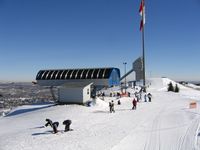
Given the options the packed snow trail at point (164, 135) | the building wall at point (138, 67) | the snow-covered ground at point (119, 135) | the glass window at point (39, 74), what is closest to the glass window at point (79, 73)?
the glass window at point (39, 74)

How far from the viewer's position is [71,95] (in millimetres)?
32531

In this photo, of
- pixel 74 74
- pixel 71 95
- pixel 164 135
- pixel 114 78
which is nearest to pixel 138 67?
pixel 114 78

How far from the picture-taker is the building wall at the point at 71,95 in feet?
105

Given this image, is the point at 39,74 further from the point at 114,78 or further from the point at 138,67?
the point at 138,67

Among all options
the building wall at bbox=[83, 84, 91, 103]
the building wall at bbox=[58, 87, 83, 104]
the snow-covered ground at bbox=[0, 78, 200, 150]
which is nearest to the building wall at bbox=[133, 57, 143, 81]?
the building wall at bbox=[83, 84, 91, 103]

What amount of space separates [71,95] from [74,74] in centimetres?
628

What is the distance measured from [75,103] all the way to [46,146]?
17.6 m

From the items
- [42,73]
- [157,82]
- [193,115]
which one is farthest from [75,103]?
[157,82]

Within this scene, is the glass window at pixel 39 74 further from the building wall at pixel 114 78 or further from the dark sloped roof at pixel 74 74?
the building wall at pixel 114 78

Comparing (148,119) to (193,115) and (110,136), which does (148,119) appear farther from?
(110,136)

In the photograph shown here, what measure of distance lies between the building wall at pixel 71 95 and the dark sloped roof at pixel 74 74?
4.89 m

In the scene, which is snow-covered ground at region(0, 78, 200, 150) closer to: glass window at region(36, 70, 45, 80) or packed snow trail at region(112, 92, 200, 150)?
packed snow trail at region(112, 92, 200, 150)

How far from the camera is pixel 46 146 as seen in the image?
1459cm

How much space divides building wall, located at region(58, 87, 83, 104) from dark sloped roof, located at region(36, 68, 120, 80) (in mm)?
4891
